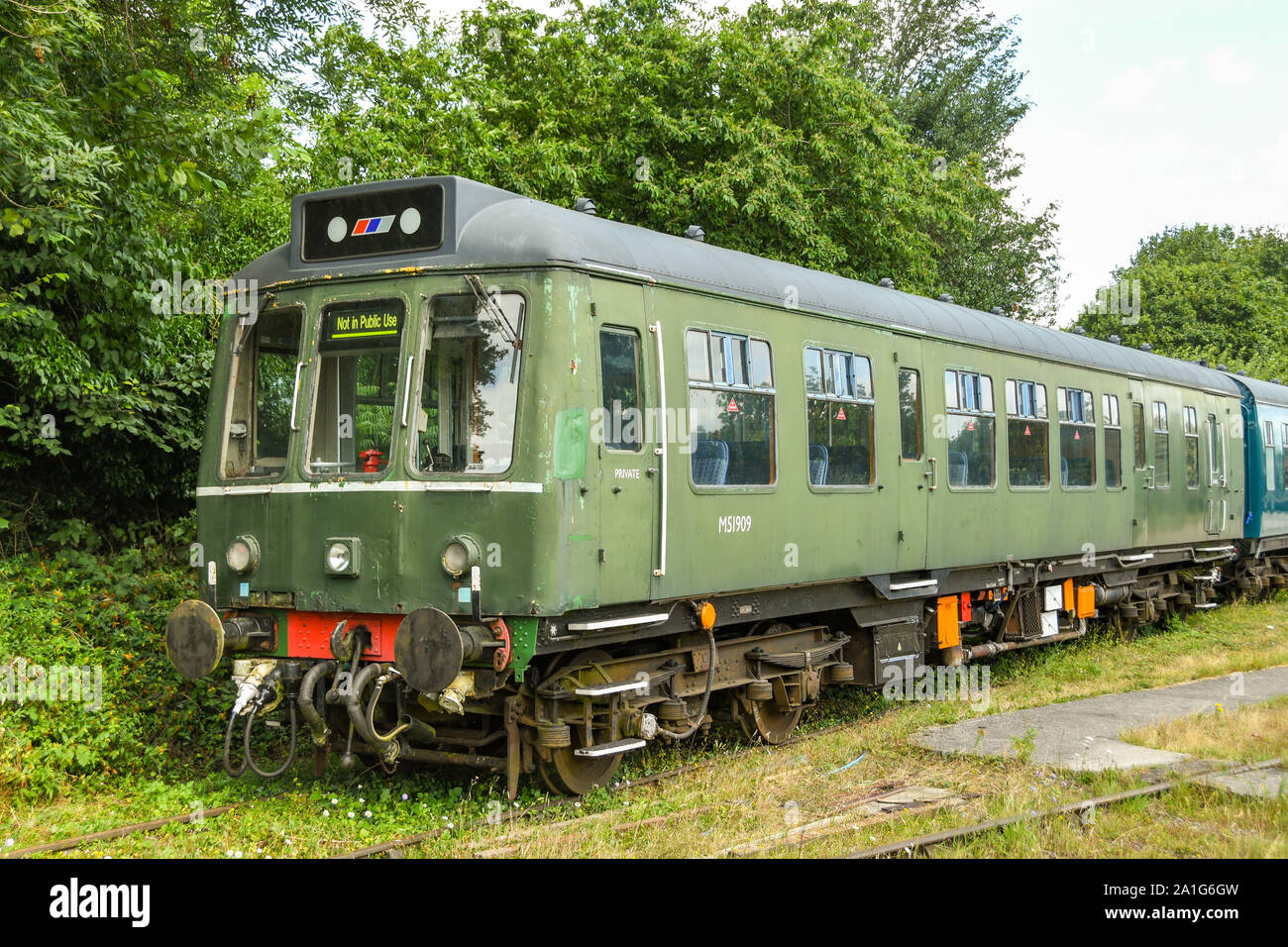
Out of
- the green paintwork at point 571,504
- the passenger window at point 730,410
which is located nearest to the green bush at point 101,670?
the green paintwork at point 571,504

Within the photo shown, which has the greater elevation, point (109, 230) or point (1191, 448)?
point (109, 230)

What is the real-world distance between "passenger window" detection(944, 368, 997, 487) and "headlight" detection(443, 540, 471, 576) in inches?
219

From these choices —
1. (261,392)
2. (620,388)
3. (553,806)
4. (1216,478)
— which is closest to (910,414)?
(620,388)

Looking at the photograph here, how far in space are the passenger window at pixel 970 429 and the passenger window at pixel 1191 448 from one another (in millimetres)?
6153

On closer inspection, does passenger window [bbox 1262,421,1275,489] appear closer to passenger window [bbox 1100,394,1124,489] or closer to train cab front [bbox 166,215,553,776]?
passenger window [bbox 1100,394,1124,489]

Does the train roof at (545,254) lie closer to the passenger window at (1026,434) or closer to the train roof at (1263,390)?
the passenger window at (1026,434)

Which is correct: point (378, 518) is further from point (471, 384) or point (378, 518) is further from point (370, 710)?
point (370, 710)

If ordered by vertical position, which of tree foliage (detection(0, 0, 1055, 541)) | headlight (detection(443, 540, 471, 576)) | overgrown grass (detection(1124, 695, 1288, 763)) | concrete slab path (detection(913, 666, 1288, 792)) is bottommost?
concrete slab path (detection(913, 666, 1288, 792))

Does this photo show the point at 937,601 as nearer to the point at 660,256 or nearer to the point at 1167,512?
the point at 660,256

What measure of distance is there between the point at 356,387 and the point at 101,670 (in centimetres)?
335

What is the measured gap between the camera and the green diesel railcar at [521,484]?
680cm

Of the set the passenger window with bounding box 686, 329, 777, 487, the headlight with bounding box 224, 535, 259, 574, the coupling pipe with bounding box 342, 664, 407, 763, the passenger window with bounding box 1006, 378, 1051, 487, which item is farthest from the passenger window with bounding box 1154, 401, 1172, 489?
the headlight with bounding box 224, 535, 259, 574

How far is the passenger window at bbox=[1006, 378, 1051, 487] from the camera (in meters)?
12.1

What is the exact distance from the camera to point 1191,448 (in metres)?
16.7
